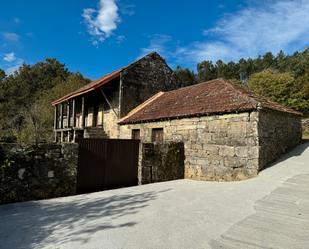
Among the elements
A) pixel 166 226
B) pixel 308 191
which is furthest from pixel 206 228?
pixel 308 191

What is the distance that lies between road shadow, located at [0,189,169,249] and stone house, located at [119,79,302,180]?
3350mm

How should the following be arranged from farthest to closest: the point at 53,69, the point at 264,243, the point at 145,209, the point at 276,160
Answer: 1. the point at 53,69
2. the point at 276,160
3. the point at 145,209
4. the point at 264,243

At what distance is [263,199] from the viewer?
592cm

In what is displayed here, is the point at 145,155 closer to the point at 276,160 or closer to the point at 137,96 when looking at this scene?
the point at 276,160

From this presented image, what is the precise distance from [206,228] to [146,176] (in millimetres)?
5404

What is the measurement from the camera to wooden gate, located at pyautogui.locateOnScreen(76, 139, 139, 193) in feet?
27.0

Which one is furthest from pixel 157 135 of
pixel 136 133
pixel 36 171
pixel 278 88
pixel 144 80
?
pixel 278 88

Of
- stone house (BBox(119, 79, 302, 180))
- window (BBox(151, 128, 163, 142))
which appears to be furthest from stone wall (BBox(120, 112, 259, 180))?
window (BBox(151, 128, 163, 142))

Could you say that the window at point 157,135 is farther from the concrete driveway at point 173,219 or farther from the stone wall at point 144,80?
the concrete driveway at point 173,219

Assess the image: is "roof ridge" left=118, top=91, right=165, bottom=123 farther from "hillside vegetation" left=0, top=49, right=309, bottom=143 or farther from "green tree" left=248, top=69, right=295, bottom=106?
"green tree" left=248, top=69, right=295, bottom=106

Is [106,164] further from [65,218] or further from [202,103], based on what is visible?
[202,103]

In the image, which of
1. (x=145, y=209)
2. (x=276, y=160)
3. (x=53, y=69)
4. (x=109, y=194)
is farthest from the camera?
(x=53, y=69)

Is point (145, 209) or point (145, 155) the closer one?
point (145, 209)

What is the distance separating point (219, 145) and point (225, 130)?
615 millimetres
